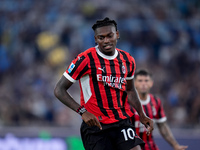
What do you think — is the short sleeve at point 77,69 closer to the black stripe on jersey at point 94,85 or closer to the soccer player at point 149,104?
the black stripe on jersey at point 94,85

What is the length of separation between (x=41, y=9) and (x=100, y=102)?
11018 millimetres

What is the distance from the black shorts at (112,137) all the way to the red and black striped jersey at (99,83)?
8 cm

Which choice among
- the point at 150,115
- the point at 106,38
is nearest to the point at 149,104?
the point at 150,115

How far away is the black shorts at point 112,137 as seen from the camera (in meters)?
4.01

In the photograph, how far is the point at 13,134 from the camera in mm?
8805

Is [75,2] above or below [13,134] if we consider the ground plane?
above

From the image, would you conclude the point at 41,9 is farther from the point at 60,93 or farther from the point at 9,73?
the point at 60,93

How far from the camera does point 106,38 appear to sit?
13.3 feet

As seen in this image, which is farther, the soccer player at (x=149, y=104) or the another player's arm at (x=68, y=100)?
the soccer player at (x=149, y=104)

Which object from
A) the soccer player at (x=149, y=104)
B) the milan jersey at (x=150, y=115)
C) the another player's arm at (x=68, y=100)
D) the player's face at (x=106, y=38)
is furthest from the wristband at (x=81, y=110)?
the soccer player at (x=149, y=104)

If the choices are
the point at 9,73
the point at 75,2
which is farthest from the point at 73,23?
the point at 9,73

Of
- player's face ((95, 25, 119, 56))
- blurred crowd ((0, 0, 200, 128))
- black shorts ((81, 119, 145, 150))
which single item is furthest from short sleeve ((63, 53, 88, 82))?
blurred crowd ((0, 0, 200, 128))

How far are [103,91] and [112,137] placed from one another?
1.57 ft

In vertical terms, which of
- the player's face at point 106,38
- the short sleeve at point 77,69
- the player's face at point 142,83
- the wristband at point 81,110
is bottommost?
the wristband at point 81,110
